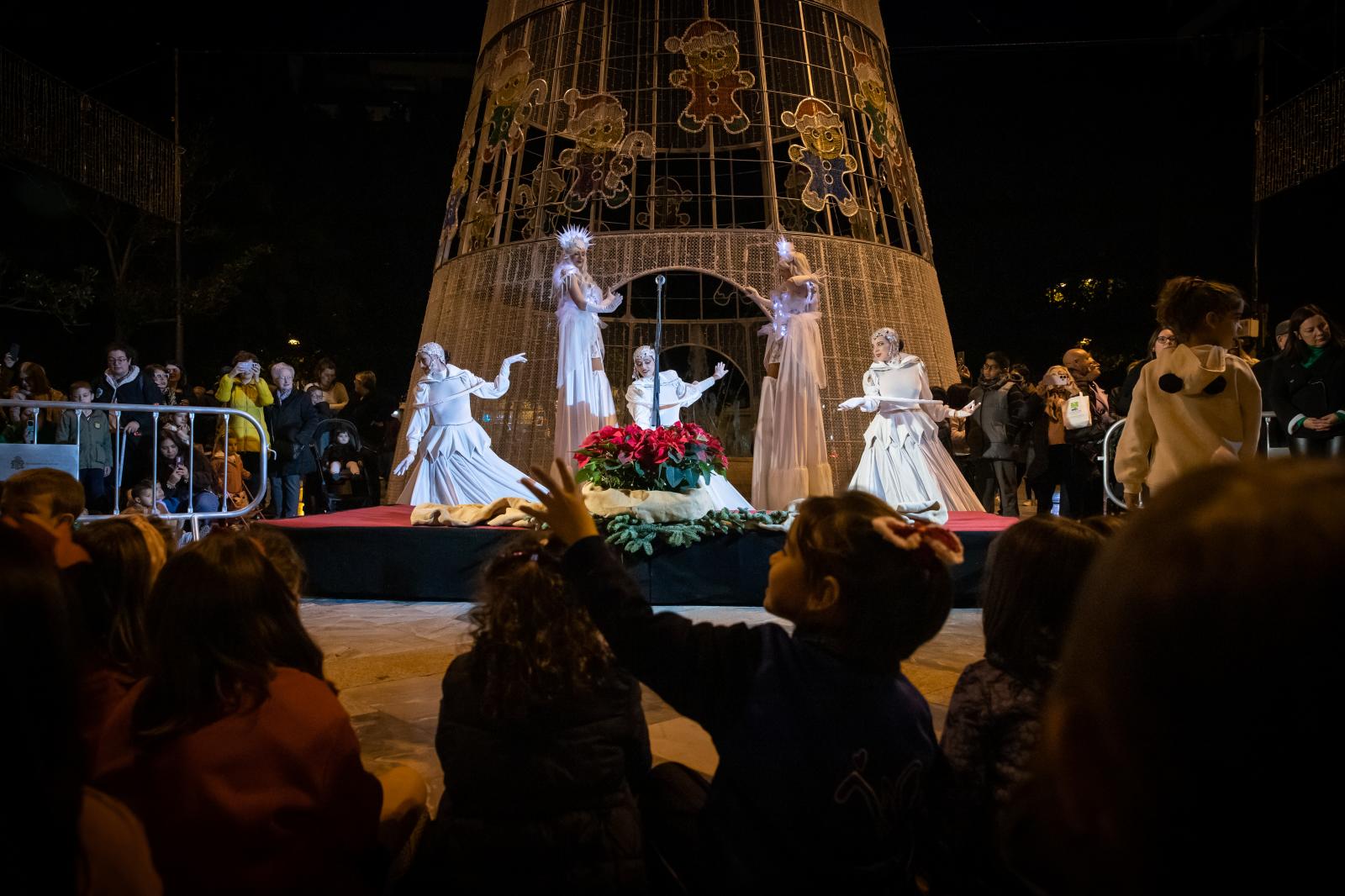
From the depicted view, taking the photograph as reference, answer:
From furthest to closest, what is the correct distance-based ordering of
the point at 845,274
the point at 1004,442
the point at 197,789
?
the point at 845,274, the point at 1004,442, the point at 197,789

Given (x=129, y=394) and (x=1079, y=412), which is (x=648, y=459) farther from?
(x=129, y=394)

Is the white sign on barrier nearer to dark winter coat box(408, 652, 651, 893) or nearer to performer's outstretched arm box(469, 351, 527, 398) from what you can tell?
performer's outstretched arm box(469, 351, 527, 398)

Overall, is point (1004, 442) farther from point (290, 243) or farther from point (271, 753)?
point (290, 243)

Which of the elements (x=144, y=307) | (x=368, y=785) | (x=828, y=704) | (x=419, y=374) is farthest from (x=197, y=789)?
(x=144, y=307)

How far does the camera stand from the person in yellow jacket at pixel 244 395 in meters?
A: 9.09

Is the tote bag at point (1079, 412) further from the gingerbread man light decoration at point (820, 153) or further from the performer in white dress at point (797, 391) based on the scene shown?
the gingerbread man light decoration at point (820, 153)

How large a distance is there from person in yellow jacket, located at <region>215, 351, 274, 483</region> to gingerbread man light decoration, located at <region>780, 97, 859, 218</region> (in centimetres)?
567

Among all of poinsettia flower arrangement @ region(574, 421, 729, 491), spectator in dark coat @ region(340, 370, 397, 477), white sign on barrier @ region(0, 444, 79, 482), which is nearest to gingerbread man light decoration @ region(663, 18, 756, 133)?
spectator in dark coat @ region(340, 370, 397, 477)

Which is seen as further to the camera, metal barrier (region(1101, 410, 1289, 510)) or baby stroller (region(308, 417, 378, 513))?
baby stroller (region(308, 417, 378, 513))

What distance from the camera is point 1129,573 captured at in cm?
61

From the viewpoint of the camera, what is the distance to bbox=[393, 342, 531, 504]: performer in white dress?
9.23 meters

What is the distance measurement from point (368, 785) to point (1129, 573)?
1590mm

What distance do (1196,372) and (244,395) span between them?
7.95m

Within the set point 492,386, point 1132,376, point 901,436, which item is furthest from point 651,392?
point 1132,376
